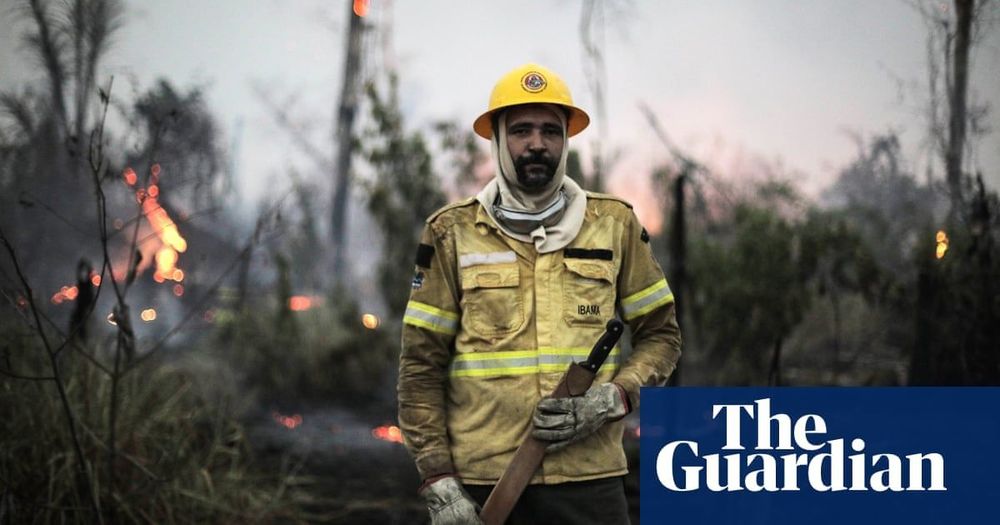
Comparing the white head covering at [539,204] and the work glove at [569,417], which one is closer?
the work glove at [569,417]

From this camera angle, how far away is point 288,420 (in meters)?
6.05

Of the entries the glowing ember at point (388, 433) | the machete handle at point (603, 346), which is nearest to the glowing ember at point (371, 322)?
the glowing ember at point (388, 433)

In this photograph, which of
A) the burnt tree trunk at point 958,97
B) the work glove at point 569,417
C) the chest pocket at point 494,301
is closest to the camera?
the work glove at point 569,417

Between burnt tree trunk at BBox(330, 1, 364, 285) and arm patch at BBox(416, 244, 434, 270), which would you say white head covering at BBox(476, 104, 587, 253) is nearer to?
arm patch at BBox(416, 244, 434, 270)

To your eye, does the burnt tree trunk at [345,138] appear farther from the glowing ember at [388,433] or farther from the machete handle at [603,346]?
the machete handle at [603,346]

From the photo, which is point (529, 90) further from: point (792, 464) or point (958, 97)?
point (958, 97)

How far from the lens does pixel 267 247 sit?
20.6 ft

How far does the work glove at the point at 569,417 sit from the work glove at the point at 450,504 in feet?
0.82

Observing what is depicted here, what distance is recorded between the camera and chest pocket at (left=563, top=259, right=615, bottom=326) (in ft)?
8.61

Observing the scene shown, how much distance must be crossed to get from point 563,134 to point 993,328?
2.66 metres

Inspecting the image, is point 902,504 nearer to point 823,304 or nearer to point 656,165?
point 823,304

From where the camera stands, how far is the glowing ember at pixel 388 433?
5887mm

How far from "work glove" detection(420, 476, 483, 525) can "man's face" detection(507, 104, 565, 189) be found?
0.84 metres

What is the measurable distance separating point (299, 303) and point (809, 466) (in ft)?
13.3
